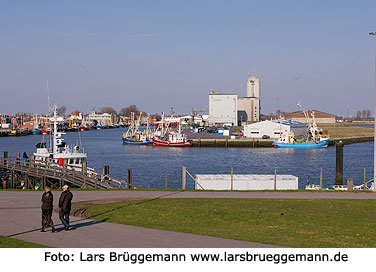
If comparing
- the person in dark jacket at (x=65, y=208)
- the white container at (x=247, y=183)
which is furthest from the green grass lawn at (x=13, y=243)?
the white container at (x=247, y=183)

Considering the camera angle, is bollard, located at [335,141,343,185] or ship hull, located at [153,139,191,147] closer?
bollard, located at [335,141,343,185]

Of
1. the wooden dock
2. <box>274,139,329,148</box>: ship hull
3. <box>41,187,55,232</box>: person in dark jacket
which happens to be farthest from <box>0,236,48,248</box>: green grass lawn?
<box>274,139,329,148</box>: ship hull

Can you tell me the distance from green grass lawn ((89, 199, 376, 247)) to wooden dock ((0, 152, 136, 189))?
37.1ft

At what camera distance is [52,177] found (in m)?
36.8

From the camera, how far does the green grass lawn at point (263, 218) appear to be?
656 inches

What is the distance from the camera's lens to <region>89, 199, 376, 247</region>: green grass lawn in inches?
656

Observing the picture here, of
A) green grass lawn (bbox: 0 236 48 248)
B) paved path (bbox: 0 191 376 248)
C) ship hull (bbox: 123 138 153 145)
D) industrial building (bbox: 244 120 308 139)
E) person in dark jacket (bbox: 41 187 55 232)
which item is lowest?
ship hull (bbox: 123 138 153 145)

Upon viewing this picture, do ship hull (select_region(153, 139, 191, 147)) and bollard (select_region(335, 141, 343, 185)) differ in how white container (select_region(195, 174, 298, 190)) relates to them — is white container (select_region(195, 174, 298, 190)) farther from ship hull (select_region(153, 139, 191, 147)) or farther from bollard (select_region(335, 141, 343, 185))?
ship hull (select_region(153, 139, 191, 147))

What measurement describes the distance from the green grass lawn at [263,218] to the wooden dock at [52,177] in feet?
37.1

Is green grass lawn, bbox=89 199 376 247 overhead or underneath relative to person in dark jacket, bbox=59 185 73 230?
underneath

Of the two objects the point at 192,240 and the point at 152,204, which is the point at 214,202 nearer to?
the point at 152,204
